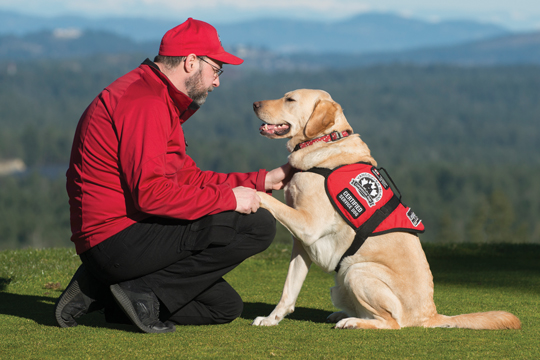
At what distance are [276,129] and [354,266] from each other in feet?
4.98

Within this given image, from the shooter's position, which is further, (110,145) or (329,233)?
(329,233)

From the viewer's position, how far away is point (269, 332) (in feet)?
14.5

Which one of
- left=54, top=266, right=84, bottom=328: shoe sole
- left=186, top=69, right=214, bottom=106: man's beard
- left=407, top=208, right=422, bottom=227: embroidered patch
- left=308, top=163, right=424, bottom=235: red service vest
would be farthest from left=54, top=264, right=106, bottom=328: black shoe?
left=407, top=208, right=422, bottom=227: embroidered patch

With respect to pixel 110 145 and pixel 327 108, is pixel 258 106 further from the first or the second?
pixel 110 145

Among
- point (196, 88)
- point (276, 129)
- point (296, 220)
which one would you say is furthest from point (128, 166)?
point (276, 129)

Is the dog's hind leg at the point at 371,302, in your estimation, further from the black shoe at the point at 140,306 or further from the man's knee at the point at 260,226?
the black shoe at the point at 140,306

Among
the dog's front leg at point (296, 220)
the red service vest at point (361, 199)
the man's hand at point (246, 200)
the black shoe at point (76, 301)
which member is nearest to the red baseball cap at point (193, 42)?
the man's hand at point (246, 200)

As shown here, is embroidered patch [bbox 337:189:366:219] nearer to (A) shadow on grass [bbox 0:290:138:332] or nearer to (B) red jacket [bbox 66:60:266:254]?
(B) red jacket [bbox 66:60:266:254]

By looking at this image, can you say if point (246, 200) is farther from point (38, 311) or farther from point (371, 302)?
point (38, 311)

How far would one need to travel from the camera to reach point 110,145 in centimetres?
409

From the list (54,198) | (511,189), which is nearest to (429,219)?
(511,189)

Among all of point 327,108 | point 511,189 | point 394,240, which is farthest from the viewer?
point 511,189

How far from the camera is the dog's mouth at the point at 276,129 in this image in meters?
5.50

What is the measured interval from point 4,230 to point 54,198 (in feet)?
66.4
